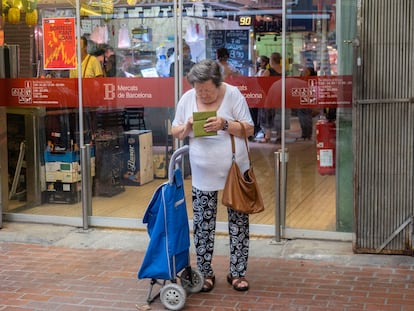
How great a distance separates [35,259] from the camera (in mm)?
6230

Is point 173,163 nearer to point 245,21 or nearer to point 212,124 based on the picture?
point 212,124

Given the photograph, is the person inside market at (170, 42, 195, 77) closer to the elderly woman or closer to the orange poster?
the orange poster

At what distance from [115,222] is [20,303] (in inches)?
86.7

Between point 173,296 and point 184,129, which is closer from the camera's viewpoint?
point 173,296

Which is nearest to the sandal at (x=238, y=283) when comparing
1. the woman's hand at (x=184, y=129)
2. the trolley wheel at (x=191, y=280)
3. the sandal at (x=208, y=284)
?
the sandal at (x=208, y=284)

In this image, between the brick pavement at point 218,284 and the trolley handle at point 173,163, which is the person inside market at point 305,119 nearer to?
the brick pavement at point 218,284

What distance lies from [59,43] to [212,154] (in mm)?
2923

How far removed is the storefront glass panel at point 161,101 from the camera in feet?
21.3

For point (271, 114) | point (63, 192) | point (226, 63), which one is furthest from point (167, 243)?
point (63, 192)

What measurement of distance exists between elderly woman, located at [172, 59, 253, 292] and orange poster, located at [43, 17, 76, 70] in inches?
95.3

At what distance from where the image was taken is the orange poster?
7164 mm

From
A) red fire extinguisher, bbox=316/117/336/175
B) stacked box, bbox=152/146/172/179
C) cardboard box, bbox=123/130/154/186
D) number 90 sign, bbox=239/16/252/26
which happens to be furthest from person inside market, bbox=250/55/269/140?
cardboard box, bbox=123/130/154/186

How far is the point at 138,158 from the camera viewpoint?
7.26m

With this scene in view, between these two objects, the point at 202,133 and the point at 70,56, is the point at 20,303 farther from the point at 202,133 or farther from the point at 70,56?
the point at 70,56
